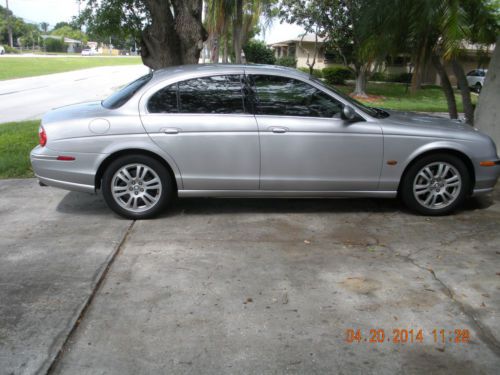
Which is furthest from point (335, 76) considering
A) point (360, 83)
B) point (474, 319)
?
point (474, 319)

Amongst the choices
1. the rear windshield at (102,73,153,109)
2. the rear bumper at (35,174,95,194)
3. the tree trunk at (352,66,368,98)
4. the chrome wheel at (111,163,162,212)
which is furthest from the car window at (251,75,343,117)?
the tree trunk at (352,66,368,98)

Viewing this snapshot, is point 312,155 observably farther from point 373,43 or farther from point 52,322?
point 373,43

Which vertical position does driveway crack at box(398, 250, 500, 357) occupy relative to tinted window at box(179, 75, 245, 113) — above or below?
below

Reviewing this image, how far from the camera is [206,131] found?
216 inches

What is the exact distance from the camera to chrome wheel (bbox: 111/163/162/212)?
5.53 meters

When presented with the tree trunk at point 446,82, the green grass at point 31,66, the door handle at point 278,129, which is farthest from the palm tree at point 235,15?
the green grass at point 31,66

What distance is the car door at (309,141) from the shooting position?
18.1 ft

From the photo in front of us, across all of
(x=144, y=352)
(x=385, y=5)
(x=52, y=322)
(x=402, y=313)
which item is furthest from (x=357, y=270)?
(x=385, y=5)

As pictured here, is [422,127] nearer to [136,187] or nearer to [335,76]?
[136,187]

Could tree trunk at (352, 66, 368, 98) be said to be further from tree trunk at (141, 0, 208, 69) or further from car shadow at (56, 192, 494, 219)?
car shadow at (56, 192, 494, 219)

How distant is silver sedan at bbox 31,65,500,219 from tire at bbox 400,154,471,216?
0.5 inches

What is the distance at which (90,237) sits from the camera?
5156mm
